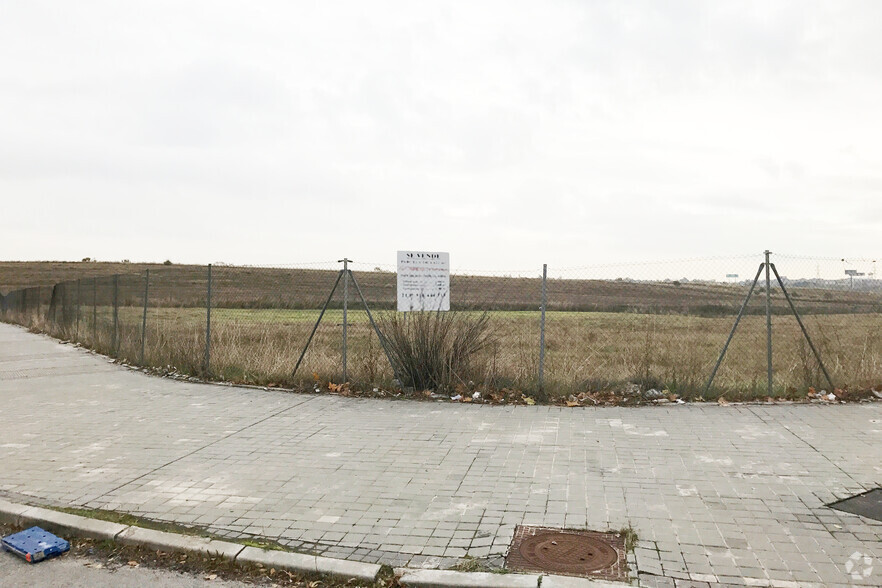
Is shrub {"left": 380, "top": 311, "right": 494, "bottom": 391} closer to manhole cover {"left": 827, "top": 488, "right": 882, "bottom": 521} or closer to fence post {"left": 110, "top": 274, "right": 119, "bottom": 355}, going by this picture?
manhole cover {"left": 827, "top": 488, "right": 882, "bottom": 521}

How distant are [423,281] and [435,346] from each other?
1.27 metres

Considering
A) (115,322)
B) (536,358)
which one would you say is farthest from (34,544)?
(115,322)

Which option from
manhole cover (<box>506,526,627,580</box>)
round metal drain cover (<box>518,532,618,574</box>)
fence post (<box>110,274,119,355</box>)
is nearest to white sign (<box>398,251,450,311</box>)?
manhole cover (<box>506,526,627,580</box>)

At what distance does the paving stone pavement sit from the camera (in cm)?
426

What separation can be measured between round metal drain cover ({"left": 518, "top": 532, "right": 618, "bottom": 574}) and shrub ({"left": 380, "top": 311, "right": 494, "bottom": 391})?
5400 mm

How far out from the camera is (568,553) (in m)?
4.13

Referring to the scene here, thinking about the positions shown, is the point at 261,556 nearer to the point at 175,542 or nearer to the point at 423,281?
the point at 175,542

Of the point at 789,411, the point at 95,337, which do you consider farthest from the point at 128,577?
the point at 95,337

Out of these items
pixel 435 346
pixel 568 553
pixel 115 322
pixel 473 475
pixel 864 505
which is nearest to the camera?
pixel 568 553

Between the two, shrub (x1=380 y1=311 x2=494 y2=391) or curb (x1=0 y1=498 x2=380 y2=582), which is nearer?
curb (x1=0 y1=498 x2=380 y2=582)

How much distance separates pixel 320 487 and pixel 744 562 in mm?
3213

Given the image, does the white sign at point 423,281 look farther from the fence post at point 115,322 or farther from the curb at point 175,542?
the fence post at point 115,322

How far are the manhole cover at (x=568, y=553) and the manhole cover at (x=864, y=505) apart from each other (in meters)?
1.88

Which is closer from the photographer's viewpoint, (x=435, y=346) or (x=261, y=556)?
(x=261, y=556)
